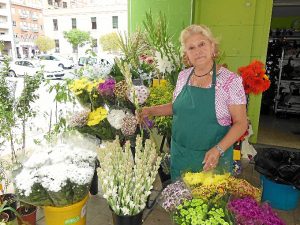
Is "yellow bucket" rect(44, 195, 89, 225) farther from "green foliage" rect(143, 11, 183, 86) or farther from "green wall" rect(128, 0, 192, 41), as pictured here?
"green wall" rect(128, 0, 192, 41)

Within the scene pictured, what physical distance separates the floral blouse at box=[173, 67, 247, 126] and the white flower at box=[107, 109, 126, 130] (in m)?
0.66

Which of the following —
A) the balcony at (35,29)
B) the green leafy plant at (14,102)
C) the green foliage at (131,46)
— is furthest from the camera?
the balcony at (35,29)

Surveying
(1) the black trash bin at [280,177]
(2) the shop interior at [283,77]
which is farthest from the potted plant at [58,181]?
(2) the shop interior at [283,77]

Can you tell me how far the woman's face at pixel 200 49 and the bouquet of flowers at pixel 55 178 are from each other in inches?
33.0

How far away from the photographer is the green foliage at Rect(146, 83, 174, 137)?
7.63 ft

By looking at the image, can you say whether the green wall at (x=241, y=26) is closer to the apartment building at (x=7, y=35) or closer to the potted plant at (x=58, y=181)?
the apartment building at (x=7, y=35)

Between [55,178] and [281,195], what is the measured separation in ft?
6.83

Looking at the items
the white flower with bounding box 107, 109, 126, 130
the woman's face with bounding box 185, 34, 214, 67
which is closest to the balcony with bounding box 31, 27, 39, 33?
the white flower with bounding box 107, 109, 126, 130

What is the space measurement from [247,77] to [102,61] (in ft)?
4.07

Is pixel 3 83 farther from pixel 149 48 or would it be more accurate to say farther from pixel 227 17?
pixel 227 17

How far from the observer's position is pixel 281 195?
2.41m

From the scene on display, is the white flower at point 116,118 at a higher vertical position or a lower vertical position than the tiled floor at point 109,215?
higher

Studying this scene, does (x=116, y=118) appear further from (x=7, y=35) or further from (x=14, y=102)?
(x=7, y=35)

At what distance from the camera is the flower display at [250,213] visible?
89cm
